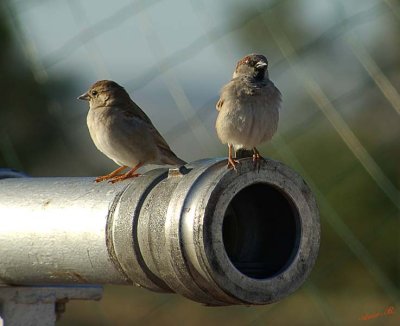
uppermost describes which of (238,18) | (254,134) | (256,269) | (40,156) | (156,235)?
(40,156)

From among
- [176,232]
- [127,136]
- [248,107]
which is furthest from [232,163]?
[127,136]

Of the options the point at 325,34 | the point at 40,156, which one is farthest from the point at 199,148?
the point at 40,156

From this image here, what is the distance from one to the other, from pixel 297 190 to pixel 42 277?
1.91ft

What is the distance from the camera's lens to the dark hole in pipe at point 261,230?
2240mm

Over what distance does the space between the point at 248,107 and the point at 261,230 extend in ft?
5.69

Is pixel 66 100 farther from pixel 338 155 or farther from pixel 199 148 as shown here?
pixel 199 148

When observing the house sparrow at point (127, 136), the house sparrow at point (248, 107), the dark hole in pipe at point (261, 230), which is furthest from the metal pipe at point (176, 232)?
the house sparrow at point (127, 136)

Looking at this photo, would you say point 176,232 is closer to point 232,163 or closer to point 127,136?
point 232,163

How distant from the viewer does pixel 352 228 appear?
41.4ft

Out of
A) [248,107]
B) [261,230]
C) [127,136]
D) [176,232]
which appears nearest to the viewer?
[176,232]

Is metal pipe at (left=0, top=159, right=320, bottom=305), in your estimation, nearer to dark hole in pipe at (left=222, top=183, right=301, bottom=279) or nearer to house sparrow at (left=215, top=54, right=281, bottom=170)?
dark hole in pipe at (left=222, top=183, right=301, bottom=279)

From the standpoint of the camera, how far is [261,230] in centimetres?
233

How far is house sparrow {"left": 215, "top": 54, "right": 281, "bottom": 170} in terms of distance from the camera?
3.95 metres

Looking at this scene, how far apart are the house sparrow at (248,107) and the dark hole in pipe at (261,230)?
1507 mm
